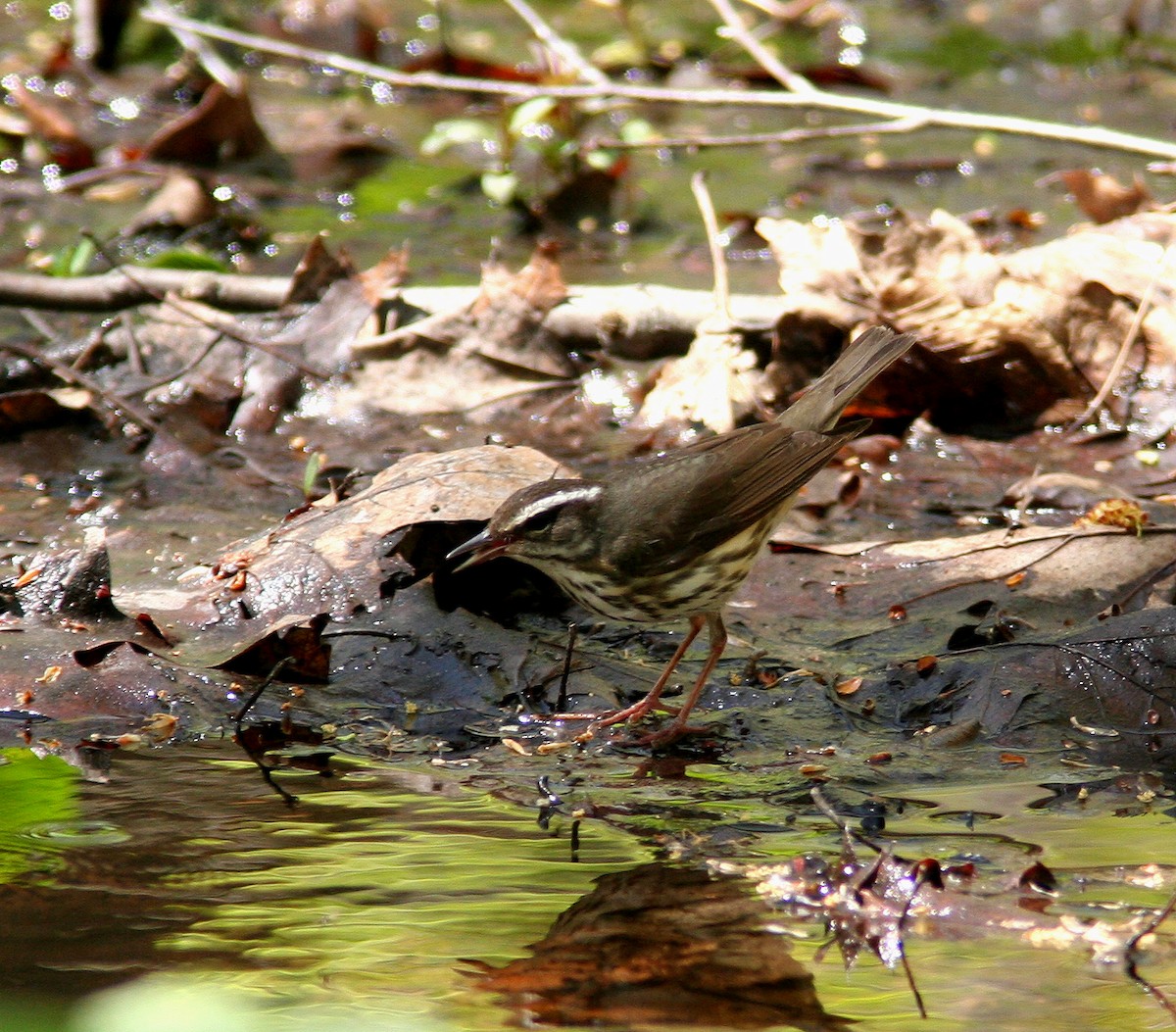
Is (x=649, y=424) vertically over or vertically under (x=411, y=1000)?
under

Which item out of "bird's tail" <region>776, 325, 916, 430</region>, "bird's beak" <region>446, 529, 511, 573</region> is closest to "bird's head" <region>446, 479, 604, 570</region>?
"bird's beak" <region>446, 529, 511, 573</region>

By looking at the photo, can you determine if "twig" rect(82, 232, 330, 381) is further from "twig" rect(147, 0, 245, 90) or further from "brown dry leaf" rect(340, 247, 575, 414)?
"twig" rect(147, 0, 245, 90)

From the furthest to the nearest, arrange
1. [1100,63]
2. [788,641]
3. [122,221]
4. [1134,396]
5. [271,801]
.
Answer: [1100,63], [122,221], [1134,396], [788,641], [271,801]

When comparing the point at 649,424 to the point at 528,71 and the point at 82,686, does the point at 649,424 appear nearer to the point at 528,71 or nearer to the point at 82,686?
the point at 82,686

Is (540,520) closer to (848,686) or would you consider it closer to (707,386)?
(848,686)

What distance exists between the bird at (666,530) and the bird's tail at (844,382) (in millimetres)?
143

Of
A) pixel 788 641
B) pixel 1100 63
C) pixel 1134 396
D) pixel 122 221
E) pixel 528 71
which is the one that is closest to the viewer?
pixel 788 641

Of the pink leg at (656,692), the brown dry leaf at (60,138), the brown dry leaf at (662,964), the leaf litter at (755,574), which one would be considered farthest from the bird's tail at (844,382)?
the brown dry leaf at (60,138)

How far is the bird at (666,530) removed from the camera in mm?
4391

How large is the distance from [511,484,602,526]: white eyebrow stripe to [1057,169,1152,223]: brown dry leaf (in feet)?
14.2

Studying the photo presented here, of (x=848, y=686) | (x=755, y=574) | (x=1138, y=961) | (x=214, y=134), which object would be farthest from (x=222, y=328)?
(x=1138, y=961)

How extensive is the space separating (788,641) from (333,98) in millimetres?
7288

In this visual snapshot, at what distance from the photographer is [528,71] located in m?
10.3

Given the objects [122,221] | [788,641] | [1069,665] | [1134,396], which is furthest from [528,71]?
[1069,665]
